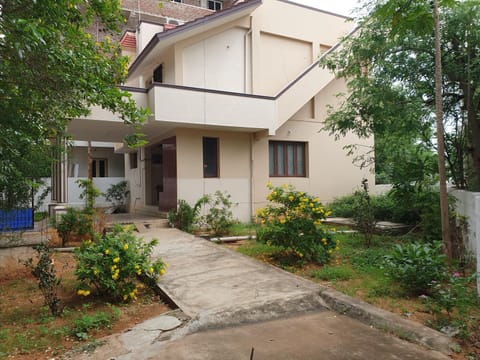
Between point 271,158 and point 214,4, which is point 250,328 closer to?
point 271,158

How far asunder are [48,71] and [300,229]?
4786 millimetres

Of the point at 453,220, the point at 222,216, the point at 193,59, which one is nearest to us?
the point at 453,220

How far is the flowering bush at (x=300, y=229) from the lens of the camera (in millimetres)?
6414

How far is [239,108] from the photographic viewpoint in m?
11.2

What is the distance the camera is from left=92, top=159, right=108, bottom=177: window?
23391 millimetres

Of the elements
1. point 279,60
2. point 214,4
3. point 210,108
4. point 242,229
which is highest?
point 214,4

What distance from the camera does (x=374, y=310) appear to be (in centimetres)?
422

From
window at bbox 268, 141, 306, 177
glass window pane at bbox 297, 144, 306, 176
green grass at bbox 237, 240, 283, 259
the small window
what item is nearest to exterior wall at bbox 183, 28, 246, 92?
window at bbox 268, 141, 306, 177

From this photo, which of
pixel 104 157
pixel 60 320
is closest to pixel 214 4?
pixel 104 157

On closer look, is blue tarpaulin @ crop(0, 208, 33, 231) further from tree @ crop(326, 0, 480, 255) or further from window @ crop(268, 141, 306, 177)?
tree @ crop(326, 0, 480, 255)

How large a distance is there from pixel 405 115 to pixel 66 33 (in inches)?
264

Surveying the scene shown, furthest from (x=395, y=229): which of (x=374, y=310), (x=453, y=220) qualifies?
(x=374, y=310)

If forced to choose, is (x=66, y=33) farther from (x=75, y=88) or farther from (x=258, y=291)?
(x=258, y=291)

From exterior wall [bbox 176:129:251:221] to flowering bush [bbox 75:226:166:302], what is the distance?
631 centimetres
